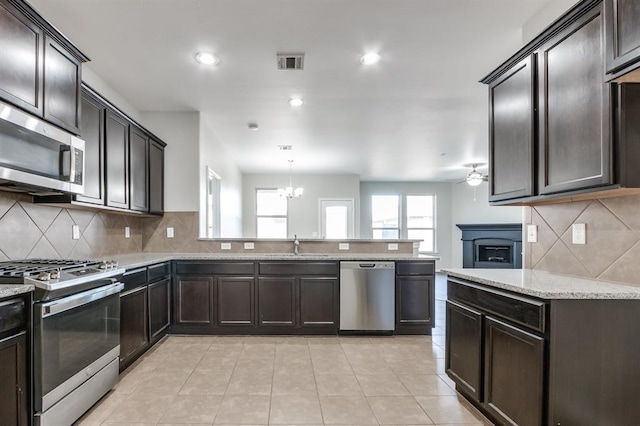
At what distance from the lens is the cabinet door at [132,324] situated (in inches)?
107

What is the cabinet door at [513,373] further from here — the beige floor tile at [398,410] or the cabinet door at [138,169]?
the cabinet door at [138,169]

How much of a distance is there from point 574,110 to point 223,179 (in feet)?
16.9

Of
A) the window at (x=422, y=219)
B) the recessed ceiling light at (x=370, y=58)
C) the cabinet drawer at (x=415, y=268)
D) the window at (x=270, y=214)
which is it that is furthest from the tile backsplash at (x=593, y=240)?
the window at (x=422, y=219)

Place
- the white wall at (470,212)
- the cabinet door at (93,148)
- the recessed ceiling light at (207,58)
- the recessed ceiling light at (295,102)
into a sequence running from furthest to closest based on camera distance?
A: 1. the white wall at (470,212)
2. the recessed ceiling light at (295,102)
3. the recessed ceiling light at (207,58)
4. the cabinet door at (93,148)

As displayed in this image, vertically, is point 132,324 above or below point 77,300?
below

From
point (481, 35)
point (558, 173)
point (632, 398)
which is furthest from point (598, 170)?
point (481, 35)

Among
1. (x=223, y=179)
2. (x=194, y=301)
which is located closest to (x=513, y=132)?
(x=194, y=301)

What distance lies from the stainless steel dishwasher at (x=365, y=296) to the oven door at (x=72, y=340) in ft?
7.23

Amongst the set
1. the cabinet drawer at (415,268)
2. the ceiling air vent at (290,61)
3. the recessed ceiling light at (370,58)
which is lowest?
the cabinet drawer at (415,268)

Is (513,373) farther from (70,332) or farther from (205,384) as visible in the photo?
(70,332)

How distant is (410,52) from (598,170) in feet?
5.77

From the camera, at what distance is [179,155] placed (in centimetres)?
429

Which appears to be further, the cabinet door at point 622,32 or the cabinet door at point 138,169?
the cabinet door at point 138,169

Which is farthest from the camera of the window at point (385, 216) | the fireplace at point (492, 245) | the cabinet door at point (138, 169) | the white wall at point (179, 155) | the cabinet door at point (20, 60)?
the window at point (385, 216)
